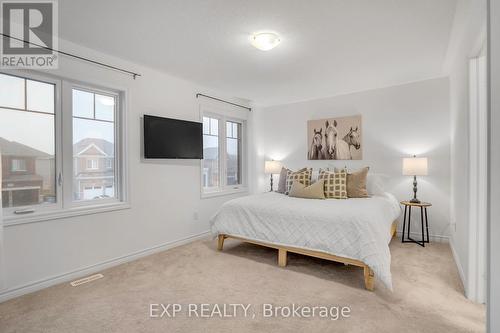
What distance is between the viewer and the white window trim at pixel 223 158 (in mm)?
4155

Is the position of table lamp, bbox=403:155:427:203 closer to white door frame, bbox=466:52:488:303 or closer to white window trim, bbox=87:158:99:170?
white door frame, bbox=466:52:488:303

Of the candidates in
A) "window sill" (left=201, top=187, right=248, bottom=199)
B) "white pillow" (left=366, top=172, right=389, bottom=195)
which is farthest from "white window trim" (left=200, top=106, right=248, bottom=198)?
"white pillow" (left=366, top=172, right=389, bottom=195)

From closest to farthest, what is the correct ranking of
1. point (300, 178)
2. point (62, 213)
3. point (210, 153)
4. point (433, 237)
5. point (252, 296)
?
point (252, 296)
point (62, 213)
point (433, 237)
point (300, 178)
point (210, 153)

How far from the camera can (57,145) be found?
8.21 feet

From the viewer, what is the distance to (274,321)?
1.83m

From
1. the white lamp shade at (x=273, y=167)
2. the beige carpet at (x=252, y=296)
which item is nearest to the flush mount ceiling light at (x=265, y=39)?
the beige carpet at (x=252, y=296)

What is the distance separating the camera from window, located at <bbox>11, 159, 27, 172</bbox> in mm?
2273

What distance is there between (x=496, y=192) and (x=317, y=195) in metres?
2.21

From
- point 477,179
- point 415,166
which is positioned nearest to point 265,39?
point 477,179

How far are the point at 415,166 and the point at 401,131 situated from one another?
2.26 feet

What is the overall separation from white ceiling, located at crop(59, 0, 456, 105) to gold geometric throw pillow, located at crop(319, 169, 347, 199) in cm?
137

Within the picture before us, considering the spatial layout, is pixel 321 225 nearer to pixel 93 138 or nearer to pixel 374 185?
pixel 374 185

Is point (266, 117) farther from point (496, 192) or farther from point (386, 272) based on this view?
point (496, 192)

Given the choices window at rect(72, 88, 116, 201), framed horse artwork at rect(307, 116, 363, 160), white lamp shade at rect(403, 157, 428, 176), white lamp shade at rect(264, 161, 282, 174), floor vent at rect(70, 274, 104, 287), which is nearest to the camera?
floor vent at rect(70, 274, 104, 287)
